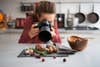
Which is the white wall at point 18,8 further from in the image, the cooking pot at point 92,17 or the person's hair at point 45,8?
the person's hair at point 45,8

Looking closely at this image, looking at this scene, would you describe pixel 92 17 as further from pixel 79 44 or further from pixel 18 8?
pixel 79 44

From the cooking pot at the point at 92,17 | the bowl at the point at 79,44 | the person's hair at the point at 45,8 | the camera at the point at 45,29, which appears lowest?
the bowl at the point at 79,44

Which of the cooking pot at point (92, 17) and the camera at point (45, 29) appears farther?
the cooking pot at point (92, 17)

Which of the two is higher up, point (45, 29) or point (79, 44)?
point (45, 29)

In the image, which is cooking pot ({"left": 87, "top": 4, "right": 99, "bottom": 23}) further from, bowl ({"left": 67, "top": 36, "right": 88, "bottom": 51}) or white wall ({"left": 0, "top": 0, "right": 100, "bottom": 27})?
bowl ({"left": 67, "top": 36, "right": 88, "bottom": 51})

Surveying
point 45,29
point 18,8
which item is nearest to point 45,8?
point 45,29

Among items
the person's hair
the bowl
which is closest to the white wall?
the bowl

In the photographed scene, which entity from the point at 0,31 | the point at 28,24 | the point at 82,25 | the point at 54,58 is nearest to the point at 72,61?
the point at 54,58

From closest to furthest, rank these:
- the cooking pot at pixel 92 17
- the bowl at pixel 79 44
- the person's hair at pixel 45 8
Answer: the person's hair at pixel 45 8 → the bowl at pixel 79 44 → the cooking pot at pixel 92 17

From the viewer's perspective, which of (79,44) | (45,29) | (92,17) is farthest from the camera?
(92,17)

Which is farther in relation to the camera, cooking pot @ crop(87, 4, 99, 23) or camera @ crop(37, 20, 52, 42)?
cooking pot @ crop(87, 4, 99, 23)

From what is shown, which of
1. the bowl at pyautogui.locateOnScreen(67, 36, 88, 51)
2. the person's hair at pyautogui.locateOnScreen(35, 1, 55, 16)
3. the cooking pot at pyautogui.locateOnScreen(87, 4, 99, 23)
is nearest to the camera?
the person's hair at pyautogui.locateOnScreen(35, 1, 55, 16)

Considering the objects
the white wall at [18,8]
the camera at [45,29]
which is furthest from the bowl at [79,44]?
the white wall at [18,8]

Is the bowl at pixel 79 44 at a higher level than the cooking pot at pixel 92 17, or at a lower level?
lower
